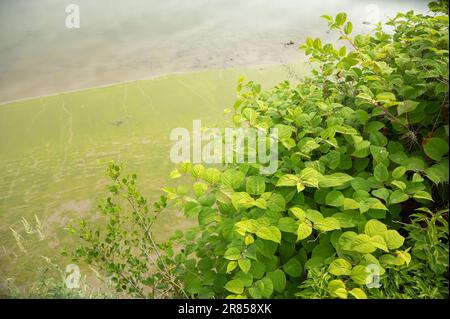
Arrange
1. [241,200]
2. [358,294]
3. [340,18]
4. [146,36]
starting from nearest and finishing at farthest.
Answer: [358,294] < [241,200] < [340,18] < [146,36]

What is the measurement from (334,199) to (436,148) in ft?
1.36

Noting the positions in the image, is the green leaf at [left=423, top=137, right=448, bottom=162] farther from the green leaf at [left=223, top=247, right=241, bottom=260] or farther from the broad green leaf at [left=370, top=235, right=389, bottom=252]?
the green leaf at [left=223, top=247, right=241, bottom=260]

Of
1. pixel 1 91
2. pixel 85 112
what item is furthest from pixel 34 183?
pixel 1 91

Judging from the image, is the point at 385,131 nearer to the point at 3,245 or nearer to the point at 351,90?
the point at 351,90

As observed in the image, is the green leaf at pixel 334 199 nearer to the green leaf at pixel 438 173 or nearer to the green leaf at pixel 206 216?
the green leaf at pixel 438 173

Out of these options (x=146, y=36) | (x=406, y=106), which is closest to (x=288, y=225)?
(x=406, y=106)

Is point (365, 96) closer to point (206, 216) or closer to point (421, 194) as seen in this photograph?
point (421, 194)

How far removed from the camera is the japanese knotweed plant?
1220 millimetres

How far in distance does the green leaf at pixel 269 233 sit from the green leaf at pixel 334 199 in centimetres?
26

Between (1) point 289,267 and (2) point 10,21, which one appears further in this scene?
(2) point 10,21

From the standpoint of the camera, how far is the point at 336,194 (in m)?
1.36

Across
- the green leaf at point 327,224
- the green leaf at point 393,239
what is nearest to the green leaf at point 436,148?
the green leaf at point 393,239

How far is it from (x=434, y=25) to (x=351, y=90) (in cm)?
51

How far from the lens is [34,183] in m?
3.96
